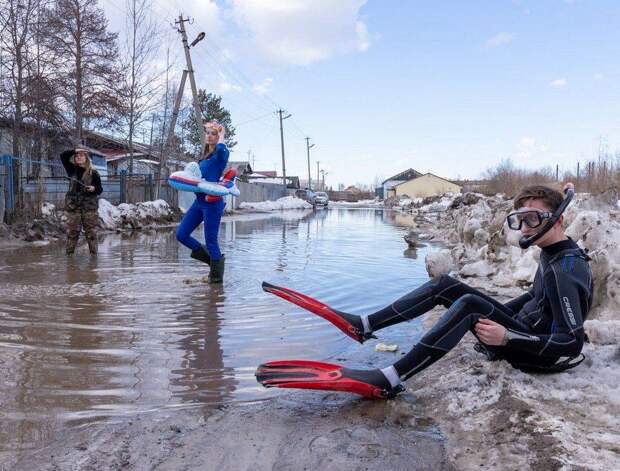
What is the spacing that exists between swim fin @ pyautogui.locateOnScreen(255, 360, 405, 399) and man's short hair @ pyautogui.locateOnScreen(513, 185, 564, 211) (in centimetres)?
134

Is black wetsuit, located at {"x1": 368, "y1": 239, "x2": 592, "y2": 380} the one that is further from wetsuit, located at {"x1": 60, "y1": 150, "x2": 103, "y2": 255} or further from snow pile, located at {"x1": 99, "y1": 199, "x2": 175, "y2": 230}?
snow pile, located at {"x1": 99, "y1": 199, "x2": 175, "y2": 230}

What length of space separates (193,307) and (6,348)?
74.3 inches

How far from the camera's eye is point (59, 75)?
19.2 metres

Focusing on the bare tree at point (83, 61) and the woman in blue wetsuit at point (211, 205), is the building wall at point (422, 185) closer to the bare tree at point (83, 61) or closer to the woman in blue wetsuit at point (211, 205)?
the bare tree at point (83, 61)

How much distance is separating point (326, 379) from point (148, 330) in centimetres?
222

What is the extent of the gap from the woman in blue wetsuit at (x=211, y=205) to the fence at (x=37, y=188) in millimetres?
6475

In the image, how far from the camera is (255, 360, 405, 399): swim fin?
3.04 meters

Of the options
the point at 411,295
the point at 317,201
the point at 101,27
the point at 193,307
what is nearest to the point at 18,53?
the point at 101,27

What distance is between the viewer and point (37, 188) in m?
14.1

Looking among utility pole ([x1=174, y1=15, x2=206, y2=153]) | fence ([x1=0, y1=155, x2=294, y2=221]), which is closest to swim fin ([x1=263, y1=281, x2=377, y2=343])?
fence ([x1=0, y1=155, x2=294, y2=221])

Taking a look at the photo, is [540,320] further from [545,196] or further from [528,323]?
[545,196]

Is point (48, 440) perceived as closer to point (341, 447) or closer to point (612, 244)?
point (341, 447)

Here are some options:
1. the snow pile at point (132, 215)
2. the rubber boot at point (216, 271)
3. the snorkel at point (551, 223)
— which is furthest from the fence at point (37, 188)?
the snorkel at point (551, 223)

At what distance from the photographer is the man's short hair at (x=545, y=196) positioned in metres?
3.20
